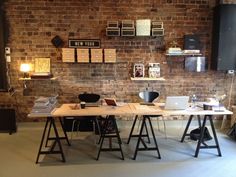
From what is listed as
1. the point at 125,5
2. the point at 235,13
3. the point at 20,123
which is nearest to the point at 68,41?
the point at 125,5

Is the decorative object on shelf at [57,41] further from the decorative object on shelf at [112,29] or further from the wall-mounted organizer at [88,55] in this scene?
the decorative object on shelf at [112,29]

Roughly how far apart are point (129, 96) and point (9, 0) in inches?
113

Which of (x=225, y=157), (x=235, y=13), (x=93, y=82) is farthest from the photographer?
(x=93, y=82)

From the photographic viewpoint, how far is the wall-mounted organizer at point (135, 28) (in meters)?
4.93

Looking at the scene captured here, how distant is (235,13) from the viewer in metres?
4.86

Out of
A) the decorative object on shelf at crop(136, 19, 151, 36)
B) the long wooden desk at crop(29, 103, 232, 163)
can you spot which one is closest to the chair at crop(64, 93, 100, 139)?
the long wooden desk at crop(29, 103, 232, 163)

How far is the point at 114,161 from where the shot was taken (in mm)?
3826

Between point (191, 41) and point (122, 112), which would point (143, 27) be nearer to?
point (191, 41)

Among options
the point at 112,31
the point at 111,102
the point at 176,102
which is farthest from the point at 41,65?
the point at 176,102

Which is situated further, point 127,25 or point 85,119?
point 127,25

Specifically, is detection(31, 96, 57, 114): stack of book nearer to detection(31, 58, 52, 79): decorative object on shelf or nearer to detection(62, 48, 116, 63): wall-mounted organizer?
detection(31, 58, 52, 79): decorative object on shelf

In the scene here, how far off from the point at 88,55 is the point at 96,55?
0.15 meters

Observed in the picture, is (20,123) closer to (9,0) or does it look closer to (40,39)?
(40,39)

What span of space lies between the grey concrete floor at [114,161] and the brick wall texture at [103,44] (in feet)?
3.22
